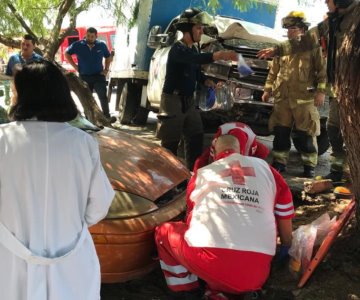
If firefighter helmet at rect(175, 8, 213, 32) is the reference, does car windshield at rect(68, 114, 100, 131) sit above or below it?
below

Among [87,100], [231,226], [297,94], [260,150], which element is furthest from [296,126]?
[231,226]

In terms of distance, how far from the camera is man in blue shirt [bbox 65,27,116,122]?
28.9 ft

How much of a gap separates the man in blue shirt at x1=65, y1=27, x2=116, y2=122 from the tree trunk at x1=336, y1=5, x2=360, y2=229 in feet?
20.3

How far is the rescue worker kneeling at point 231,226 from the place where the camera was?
105 inches

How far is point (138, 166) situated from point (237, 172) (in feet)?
3.44

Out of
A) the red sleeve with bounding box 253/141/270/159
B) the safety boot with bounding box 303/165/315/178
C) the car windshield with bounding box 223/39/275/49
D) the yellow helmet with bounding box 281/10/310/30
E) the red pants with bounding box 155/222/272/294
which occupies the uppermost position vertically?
the yellow helmet with bounding box 281/10/310/30

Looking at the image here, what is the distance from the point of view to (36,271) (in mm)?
1870

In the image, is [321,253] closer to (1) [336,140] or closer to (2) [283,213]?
(2) [283,213]

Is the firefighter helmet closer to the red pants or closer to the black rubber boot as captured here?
the black rubber boot

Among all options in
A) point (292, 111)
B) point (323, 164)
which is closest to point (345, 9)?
point (292, 111)

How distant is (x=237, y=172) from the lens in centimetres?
280

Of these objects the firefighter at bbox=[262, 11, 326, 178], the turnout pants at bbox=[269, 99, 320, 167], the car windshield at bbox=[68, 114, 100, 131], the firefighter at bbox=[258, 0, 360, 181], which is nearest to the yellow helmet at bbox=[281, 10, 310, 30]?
the firefighter at bbox=[262, 11, 326, 178]

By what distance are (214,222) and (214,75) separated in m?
3.88

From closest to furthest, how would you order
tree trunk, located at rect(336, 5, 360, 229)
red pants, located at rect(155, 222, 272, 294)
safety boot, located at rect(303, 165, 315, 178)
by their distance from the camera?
red pants, located at rect(155, 222, 272, 294)
tree trunk, located at rect(336, 5, 360, 229)
safety boot, located at rect(303, 165, 315, 178)
